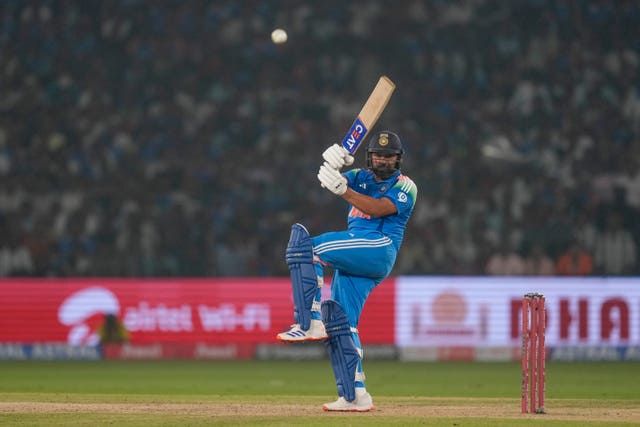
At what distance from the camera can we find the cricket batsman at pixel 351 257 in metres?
8.25

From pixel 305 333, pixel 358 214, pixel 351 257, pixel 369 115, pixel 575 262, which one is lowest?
pixel 575 262

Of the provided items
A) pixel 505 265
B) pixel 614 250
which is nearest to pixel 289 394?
pixel 505 265

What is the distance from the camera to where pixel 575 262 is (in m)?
17.4

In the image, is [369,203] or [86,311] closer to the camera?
[369,203]

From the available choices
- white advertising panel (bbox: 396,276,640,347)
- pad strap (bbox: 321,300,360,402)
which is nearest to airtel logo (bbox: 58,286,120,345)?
white advertising panel (bbox: 396,276,640,347)

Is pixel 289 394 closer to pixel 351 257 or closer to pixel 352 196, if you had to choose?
pixel 351 257

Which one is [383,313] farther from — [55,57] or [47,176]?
[55,57]

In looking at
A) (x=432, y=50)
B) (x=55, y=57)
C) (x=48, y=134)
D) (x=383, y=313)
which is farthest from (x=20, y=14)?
(x=383, y=313)

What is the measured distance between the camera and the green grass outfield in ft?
26.3

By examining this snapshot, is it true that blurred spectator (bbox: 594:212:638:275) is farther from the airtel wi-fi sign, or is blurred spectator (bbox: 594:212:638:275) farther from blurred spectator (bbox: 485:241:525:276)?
the airtel wi-fi sign

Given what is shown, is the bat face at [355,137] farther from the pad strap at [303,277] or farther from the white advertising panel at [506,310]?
the white advertising panel at [506,310]

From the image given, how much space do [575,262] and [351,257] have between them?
32.2 feet

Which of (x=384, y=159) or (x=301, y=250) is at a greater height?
(x=384, y=159)

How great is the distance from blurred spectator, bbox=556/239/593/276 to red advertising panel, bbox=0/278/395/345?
103 inches
